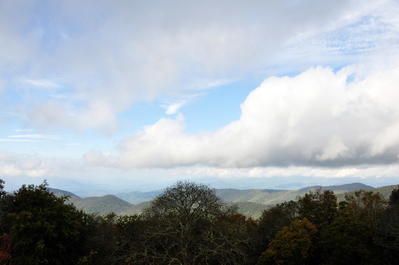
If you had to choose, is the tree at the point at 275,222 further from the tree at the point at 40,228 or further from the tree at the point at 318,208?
the tree at the point at 40,228

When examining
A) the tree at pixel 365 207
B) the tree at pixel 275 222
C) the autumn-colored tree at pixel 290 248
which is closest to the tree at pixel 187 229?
the autumn-colored tree at pixel 290 248

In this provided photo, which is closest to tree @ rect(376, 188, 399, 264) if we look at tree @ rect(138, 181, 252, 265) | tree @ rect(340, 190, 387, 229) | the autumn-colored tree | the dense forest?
the dense forest

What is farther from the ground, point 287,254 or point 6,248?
point 6,248

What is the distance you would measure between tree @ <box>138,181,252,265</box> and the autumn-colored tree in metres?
13.8

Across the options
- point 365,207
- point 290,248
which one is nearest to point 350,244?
→ point 290,248

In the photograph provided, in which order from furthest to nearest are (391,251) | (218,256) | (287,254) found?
(287,254) → (391,251) → (218,256)

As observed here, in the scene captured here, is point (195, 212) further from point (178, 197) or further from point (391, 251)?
point (391, 251)

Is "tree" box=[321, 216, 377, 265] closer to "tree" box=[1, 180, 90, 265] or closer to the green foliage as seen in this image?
the green foliage

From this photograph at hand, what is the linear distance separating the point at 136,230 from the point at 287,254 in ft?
74.4

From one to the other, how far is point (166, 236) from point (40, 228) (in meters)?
13.7

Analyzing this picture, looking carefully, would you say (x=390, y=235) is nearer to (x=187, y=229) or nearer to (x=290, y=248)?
(x=290, y=248)

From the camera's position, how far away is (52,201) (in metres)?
31.3

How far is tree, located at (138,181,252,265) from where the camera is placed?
2650cm

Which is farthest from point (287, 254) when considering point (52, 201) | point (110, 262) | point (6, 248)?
point (6, 248)
